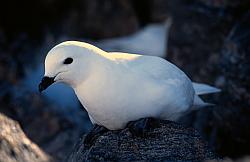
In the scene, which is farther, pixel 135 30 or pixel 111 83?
pixel 135 30

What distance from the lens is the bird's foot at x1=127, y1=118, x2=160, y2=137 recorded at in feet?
12.0

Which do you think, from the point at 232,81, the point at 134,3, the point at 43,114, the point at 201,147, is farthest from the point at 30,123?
the point at 134,3

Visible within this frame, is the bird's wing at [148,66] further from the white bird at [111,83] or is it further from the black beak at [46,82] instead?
the black beak at [46,82]

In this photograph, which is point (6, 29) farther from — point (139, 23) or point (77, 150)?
point (77, 150)

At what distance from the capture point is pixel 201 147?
11.8 feet

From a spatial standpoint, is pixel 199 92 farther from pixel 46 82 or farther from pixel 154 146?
pixel 46 82

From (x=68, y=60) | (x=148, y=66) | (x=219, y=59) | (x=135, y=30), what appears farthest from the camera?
(x=135, y=30)

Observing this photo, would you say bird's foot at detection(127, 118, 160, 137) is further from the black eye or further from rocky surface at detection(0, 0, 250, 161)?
rocky surface at detection(0, 0, 250, 161)

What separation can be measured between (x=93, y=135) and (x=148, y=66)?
663mm

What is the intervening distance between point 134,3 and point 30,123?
15.8 feet

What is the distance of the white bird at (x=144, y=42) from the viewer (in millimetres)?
9742

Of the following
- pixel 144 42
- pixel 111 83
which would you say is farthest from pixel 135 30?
pixel 111 83

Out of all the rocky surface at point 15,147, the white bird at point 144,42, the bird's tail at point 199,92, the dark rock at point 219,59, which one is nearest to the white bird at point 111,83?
the bird's tail at point 199,92

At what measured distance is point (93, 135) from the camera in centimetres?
399
